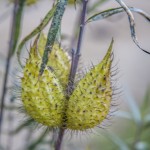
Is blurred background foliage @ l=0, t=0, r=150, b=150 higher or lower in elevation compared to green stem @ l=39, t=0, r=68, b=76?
lower

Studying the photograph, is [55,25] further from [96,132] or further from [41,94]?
[96,132]

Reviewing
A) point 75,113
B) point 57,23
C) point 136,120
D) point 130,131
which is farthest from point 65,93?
point 130,131

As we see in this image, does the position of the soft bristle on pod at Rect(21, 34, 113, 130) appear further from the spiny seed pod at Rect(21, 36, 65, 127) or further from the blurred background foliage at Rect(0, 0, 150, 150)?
the blurred background foliage at Rect(0, 0, 150, 150)

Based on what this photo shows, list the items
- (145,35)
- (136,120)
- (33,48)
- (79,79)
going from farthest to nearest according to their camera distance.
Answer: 1. (145,35)
2. (136,120)
3. (79,79)
4. (33,48)

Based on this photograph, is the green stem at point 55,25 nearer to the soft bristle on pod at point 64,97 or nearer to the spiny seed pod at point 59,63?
the soft bristle on pod at point 64,97

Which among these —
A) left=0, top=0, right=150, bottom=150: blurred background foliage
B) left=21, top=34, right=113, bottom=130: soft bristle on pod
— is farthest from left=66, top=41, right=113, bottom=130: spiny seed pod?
left=0, top=0, right=150, bottom=150: blurred background foliage

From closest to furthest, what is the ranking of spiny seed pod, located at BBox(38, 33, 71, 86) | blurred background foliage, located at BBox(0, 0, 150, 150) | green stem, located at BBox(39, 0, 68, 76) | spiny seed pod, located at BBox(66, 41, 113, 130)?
green stem, located at BBox(39, 0, 68, 76) < spiny seed pod, located at BBox(66, 41, 113, 130) < spiny seed pod, located at BBox(38, 33, 71, 86) < blurred background foliage, located at BBox(0, 0, 150, 150)

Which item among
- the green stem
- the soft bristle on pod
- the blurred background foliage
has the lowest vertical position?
the blurred background foliage

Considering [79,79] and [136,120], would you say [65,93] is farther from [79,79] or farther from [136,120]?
[136,120]
